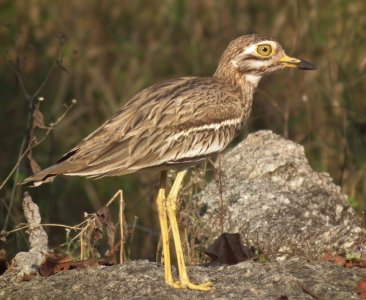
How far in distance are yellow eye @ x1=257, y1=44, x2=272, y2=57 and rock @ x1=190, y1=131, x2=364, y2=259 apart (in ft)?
1.73

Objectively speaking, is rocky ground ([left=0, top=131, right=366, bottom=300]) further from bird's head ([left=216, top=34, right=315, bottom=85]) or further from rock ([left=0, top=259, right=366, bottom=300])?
bird's head ([left=216, top=34, right=315, bottom=85])

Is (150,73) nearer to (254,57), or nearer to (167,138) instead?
(254,57)

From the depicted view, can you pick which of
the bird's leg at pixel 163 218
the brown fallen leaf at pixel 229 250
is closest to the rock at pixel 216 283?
the bird's leg at pixel 163 218

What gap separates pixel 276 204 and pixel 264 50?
92cm

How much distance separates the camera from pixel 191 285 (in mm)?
6504

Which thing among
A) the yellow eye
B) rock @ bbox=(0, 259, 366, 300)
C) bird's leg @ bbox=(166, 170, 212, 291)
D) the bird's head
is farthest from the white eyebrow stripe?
rock @ bbox=(0, 259, 366, 300)

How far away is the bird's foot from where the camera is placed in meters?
6.42

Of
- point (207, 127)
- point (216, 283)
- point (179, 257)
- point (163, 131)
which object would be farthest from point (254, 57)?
point (216, 283)

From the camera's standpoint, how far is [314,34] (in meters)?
11.0

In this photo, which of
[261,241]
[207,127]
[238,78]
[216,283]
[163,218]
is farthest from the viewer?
[238,78]

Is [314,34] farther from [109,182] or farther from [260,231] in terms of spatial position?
[260,231]

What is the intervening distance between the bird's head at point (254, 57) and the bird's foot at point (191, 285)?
1628 mm

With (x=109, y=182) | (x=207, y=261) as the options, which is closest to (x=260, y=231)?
(x=207, y=261)

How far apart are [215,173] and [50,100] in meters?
3.70
